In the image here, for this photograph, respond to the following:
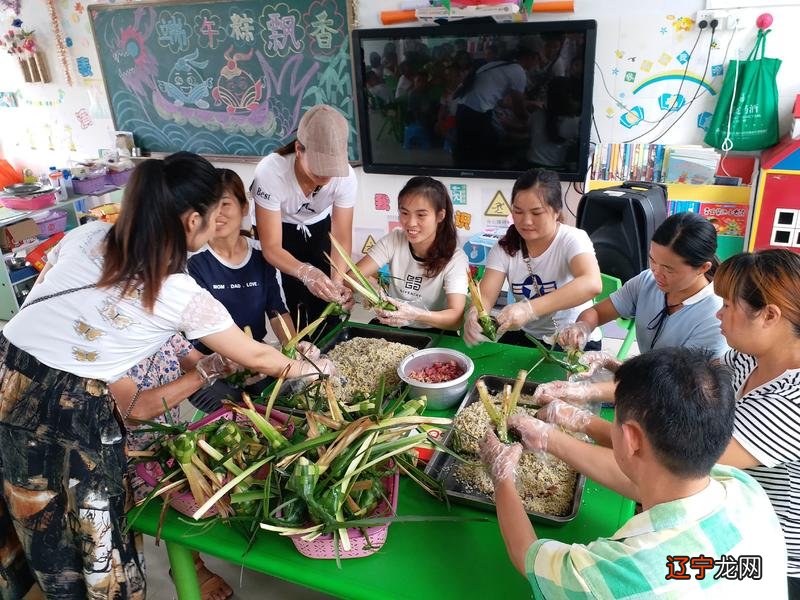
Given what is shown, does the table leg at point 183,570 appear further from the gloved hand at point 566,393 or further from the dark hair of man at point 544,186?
the dark hair of man at point 544,186

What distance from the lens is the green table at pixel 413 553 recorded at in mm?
1244

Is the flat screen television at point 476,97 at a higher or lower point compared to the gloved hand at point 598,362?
higher

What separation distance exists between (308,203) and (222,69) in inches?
99.2

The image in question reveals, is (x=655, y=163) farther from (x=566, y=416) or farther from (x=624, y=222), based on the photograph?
(x=566, y=416)

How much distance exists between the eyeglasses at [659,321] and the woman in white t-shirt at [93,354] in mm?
1491

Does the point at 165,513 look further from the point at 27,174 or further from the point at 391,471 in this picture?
the point at 27,174

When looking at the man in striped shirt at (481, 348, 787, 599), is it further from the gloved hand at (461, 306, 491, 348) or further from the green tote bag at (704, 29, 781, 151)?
the green tote bag at (704, 29, 781, 151)

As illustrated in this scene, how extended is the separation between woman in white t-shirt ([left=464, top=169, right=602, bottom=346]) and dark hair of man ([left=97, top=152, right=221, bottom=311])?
3.88 feet

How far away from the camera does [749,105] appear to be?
3441 millimetres

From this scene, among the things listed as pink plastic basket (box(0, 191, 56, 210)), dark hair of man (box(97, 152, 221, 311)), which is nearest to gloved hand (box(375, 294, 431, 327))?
dark hair of man (box(97, 152, 221, 311))

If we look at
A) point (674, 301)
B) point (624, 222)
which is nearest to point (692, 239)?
point (674, 301)

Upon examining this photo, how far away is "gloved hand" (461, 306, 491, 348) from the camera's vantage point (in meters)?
2.22

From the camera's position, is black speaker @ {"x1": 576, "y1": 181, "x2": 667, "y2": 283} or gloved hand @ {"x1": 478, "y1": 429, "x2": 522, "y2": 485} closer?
gloved hand @ {"x1": 478, "y1": 429, "x2": 522, "y2": 485}

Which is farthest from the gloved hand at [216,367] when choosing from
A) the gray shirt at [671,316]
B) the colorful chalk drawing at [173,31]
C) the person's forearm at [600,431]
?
the colorful chalk drawing at [173,31]
